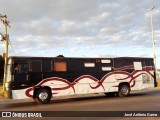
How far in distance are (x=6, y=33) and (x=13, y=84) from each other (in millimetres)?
17144

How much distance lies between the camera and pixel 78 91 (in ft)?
71.2

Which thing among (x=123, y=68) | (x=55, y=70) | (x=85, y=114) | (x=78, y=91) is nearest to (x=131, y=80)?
(x=123, y=68)

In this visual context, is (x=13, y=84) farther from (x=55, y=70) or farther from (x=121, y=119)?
(x=121, y=119)

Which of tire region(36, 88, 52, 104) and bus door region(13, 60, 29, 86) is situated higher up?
bus door region(13, 60, 29, 86)

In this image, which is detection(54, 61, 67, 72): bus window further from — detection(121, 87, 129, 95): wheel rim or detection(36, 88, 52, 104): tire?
detection(121, 87, 129, 95): wheel rim

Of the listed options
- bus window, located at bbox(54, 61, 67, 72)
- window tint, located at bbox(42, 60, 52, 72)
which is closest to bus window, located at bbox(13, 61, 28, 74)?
window tint, located at bbox(42, 60, 52, 72)

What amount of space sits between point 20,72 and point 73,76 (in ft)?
12.2

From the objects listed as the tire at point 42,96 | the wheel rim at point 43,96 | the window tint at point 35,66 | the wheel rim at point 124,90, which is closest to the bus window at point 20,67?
the window tint at point 35,66

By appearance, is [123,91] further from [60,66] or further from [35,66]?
[35,66]

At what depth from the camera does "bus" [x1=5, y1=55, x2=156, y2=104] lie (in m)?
19.4

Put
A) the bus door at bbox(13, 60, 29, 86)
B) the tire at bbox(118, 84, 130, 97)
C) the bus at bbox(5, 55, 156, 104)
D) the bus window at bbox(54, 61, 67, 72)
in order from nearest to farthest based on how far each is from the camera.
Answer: the bus door at bbox(13, 60, 29, 86) < the bus at bbox(5, 55, 156, 104) < the bus window at bbox(54, 61, 67, 72) < the tire at bbox(118, 84, 130, 97)

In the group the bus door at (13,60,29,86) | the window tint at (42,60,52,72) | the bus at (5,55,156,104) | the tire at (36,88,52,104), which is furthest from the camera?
the window tint at (42,60,52,72)

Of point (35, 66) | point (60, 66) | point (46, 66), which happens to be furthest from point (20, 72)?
point (60, 66)

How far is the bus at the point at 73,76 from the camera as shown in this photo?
19.4m
